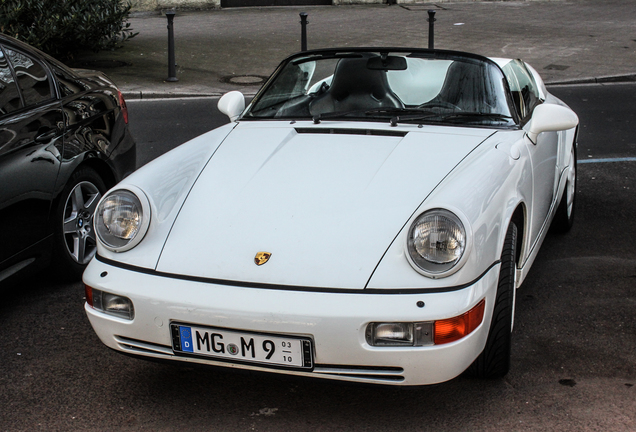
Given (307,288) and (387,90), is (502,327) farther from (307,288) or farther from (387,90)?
(387,90)

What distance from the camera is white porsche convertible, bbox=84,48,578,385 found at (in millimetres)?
2680

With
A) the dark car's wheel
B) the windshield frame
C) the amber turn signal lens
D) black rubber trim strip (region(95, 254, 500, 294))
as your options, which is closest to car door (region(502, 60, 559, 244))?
the windshield frame

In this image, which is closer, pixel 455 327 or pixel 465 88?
pixel 455 327

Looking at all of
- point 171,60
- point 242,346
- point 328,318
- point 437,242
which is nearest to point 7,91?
point 242,346

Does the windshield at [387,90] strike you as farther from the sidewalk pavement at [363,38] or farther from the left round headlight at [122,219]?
the sidewalk pavement at [363,38]

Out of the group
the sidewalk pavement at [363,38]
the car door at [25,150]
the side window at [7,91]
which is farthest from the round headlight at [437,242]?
the sidewalk pavement at [363,38]

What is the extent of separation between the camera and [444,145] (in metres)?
3.49

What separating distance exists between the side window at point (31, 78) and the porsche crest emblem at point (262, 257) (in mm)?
2020

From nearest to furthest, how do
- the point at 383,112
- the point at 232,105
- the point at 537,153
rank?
the point at 537,153, the point at 383,112, the point at 232,105

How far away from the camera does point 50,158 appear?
4.06m

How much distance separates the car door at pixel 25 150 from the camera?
3.75 m

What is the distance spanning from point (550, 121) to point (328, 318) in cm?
177

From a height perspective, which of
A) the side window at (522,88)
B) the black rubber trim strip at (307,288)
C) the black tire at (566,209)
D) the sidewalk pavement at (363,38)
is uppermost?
the side window at (522,88)

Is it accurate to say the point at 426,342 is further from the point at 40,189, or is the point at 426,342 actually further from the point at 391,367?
the point at 40,189
